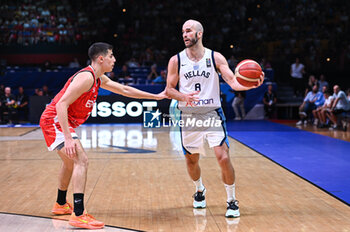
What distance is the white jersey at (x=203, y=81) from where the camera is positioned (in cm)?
478

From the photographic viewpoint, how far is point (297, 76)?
19359mm

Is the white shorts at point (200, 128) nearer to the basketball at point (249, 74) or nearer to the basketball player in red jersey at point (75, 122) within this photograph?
the basketball at point (249, 74)

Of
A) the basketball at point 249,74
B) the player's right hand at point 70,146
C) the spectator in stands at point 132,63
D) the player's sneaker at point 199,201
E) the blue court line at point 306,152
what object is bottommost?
the blue court line at point 306,152

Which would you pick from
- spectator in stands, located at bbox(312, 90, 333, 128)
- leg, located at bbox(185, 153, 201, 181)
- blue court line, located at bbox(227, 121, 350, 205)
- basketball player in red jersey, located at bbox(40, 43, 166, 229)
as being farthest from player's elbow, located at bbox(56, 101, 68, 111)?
spectator in stands, located at bbox(312, 90, 333, 128)

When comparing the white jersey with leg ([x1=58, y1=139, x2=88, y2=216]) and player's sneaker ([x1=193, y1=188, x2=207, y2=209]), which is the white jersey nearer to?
player's sneaker ([x1=193, y1=188, x2=207, y2=209])

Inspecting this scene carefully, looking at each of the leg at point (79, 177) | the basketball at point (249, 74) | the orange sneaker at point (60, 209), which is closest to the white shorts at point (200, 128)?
the basketball at point (249, 74)

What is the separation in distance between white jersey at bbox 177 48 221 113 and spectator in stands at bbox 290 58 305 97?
15.0 metres

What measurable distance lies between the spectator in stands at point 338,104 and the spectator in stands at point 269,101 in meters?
3.57

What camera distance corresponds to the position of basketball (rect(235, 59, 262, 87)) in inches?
175

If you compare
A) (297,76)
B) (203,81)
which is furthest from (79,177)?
(297,76)

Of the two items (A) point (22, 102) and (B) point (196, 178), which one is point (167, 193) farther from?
(A) point (22, 102)

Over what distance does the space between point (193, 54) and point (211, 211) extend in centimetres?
172

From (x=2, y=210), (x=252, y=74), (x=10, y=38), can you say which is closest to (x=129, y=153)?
(x=2, y=210)

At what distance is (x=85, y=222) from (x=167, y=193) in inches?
65.0
